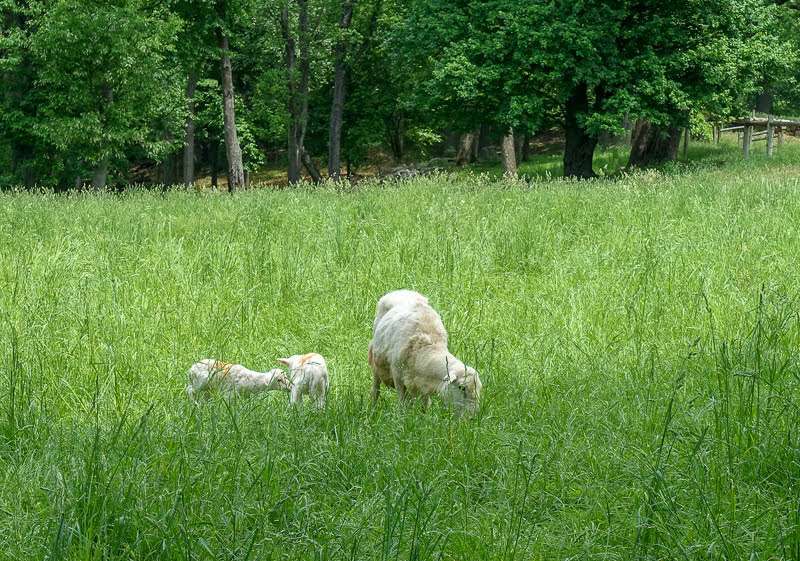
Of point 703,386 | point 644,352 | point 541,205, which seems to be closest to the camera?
point 703,386

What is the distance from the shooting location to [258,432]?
15.3 ft

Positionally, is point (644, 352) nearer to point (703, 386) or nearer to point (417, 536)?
point (703, 386)

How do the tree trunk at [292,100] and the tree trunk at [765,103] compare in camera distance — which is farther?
the tree trunk at [765,103]

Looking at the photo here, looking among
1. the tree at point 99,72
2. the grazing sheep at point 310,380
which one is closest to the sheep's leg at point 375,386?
the grazing sheep at point 310,380

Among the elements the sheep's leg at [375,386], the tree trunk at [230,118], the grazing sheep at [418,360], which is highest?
the tree trunk at [230,118]

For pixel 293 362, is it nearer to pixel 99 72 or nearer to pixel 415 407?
pixel 415 407

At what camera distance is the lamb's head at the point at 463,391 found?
4938mm

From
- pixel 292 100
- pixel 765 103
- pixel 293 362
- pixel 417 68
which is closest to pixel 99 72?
pixel 417 68

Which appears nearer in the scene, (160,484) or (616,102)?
(160,484)

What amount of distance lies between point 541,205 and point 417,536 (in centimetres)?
943

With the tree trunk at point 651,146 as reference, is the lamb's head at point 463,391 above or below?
below

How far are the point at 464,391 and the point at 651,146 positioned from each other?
2393 centimetres

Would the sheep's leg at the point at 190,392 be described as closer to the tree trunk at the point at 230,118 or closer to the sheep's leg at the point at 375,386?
the sheep's leg at the point at 375,386

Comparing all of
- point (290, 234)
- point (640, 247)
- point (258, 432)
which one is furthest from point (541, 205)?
point (258, 432)
